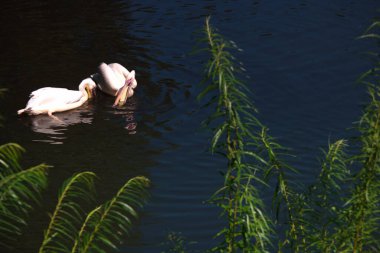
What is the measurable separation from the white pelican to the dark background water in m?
0.12

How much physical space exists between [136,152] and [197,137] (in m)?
0.64

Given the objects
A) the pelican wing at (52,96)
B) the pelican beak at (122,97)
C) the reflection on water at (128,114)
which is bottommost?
the reflection on water at (128,114)

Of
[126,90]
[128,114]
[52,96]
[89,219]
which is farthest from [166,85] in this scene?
[89,219]

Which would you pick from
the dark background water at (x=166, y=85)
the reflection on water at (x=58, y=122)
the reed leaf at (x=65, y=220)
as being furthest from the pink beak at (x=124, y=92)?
the reed leaf at (x=65, y=220)

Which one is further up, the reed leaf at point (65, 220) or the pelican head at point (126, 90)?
the reed leaf at point (65, 220)

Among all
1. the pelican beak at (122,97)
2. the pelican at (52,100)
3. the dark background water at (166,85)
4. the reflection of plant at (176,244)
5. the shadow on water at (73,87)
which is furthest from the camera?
the pelican beak at (122,97)

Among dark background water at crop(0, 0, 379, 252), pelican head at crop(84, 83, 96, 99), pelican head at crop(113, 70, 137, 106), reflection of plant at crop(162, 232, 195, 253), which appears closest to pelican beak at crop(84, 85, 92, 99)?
pelican head at crop(84, 83, 96, 99)

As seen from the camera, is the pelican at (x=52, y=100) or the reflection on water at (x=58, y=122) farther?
the pelican at (x=52, y=100)

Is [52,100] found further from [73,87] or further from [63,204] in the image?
[63,204]

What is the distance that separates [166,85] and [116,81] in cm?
58

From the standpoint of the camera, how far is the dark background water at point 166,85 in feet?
23.2

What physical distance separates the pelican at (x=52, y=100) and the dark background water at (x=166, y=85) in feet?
0.38

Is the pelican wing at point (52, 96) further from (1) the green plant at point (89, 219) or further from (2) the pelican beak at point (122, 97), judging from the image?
(1) the green plant at point (89, 219)

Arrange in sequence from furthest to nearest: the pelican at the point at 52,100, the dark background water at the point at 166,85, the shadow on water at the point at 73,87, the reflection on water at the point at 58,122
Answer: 1. the pelican at the point at 52,100
2. the reflection on water at the point at 58,122
3. the shadow on water at the point at 73,87
4. the dark background water at the point at 166,85
